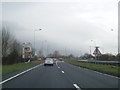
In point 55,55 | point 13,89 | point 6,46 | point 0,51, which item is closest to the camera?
point 13,89

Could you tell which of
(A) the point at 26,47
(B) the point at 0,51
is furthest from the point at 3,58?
(A) the point at 26,47

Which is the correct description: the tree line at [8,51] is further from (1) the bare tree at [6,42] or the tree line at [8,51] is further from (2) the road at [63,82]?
(2) the road at [63,82]

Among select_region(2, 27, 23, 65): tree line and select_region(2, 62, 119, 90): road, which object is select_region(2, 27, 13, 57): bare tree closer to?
select_region(2, 27, 23, 65): tree line

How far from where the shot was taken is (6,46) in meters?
60.5

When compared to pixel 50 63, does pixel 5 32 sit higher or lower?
higher

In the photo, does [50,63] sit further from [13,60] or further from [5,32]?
[5,32]

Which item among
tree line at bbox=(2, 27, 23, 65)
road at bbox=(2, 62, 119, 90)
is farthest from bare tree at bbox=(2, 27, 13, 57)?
road at bbox=(2, 62, 119, 90)

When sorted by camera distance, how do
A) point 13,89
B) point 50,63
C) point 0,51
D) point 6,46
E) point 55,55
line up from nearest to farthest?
point 13,89 → point 50,63 → point 0,51 → point 6,46 → point 55,55

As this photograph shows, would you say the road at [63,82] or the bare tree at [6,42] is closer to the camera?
the road at [63,82]

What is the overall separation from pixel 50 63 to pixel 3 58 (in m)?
16.4

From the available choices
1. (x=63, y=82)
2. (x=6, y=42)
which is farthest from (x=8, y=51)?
(x=63, y=82)

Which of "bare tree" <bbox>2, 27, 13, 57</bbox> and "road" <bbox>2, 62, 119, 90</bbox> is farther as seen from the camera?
"bare tree" <bbox>2, 27, 13, 57</bbox>

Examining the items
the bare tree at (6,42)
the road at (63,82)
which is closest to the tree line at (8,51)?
the bare tree at (6,42)

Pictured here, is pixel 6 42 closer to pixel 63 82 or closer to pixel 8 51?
pixel 8 51
